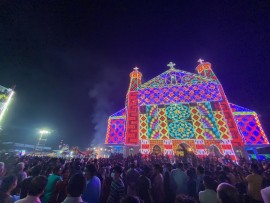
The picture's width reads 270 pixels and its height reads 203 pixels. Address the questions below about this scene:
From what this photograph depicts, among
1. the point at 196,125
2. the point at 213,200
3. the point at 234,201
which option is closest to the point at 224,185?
the point at 234,201

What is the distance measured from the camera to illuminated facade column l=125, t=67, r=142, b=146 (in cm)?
2331

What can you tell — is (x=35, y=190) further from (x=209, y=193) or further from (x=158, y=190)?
(x=209, y=193)

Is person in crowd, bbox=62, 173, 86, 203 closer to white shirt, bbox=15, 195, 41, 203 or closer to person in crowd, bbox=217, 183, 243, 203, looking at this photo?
white shirt, bbox=15, 195, 41, 203

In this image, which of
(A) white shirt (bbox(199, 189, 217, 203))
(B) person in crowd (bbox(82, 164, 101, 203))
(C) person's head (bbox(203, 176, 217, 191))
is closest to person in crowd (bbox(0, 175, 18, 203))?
(B) person in crowd (bbox(82, 164, 101, 203))

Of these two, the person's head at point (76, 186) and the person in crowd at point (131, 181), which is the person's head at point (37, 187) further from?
the person in crowd at point (131, 181)

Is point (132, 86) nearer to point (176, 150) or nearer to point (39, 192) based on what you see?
point (176, 150)

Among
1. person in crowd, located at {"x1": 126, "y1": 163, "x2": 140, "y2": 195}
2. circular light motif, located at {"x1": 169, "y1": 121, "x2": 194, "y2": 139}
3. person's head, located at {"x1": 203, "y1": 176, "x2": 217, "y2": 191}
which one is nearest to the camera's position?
person's head, located at {"x1": 203, "y1": 176, "x2": 217, "y2": 191}

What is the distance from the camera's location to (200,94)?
82.2ft

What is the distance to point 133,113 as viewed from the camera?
2564cm

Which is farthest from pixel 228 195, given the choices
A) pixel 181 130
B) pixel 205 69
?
pixel 205 69

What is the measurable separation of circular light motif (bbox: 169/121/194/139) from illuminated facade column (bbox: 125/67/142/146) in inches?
240

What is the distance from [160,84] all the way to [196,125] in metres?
10.3

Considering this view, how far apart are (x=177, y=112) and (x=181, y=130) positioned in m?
3.33

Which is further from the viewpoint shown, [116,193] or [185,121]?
[185,121]
